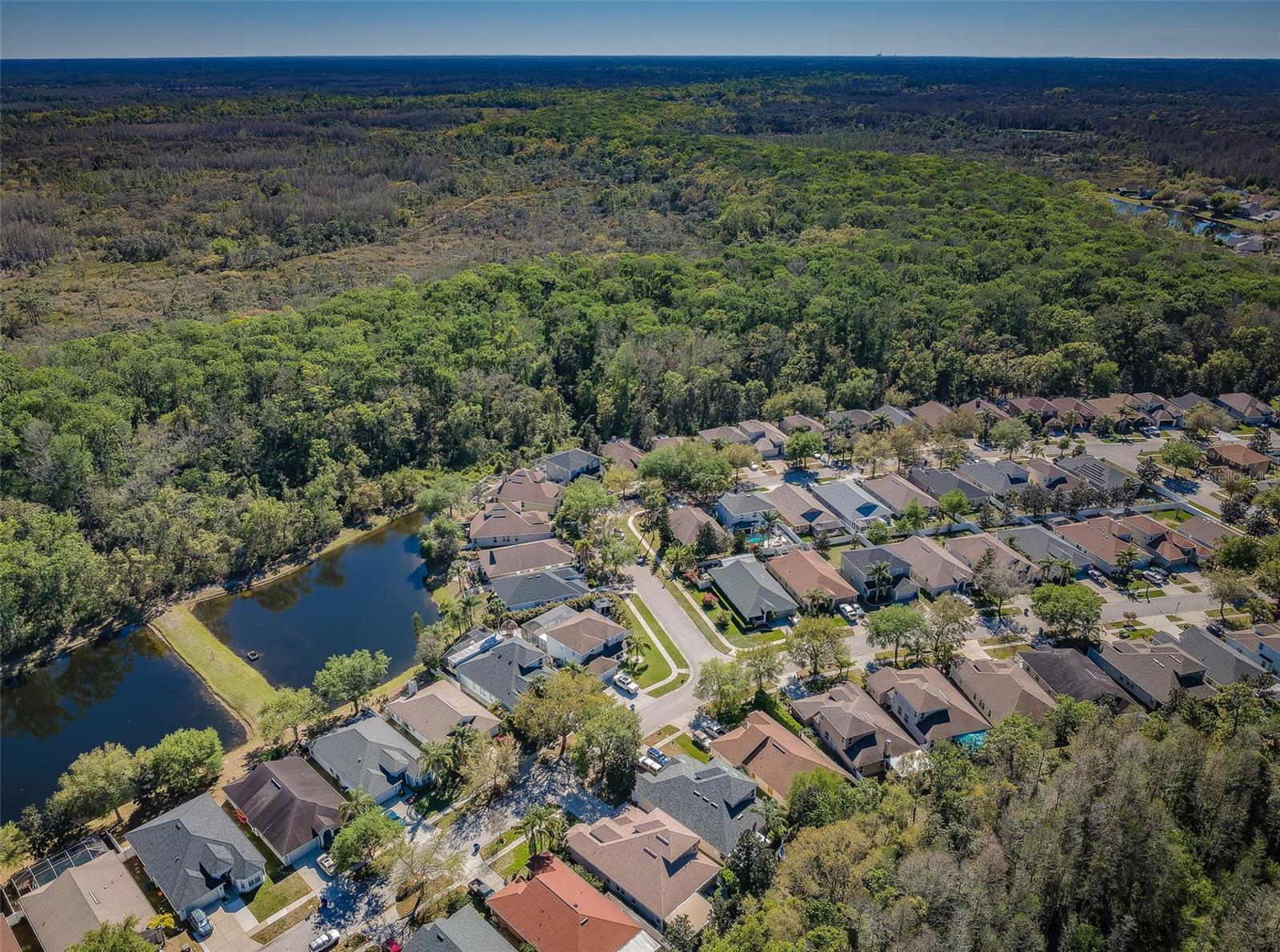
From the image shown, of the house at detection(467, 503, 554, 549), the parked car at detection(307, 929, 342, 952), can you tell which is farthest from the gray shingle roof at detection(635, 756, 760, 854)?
the house at detection(467, 503, 554, 549)

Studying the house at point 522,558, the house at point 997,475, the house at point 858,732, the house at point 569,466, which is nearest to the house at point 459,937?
the house at point 858,732

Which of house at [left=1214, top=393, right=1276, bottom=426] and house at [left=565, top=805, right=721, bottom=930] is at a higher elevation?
house at [left=1214, top=393, right=1276, bottom=426]

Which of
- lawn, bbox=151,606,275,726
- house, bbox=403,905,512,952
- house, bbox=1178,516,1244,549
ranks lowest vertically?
lawn, bbox=151,606,275,726

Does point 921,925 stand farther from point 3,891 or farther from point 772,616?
point 3,891

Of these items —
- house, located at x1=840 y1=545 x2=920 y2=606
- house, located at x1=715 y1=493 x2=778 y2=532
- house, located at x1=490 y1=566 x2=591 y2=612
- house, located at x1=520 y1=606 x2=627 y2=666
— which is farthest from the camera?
house, located at x1=715 y1=493 x2=778 y2=532

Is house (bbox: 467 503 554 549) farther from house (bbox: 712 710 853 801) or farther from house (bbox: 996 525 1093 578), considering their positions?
house (bbox: 996 525 1093 578)
